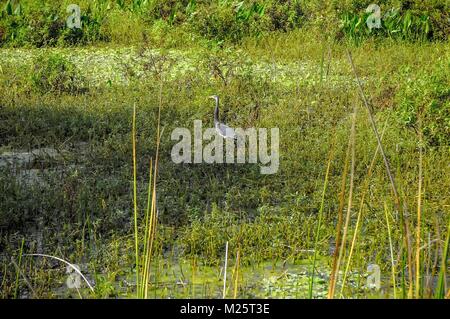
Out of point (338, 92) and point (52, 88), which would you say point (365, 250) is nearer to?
point (338, 92)

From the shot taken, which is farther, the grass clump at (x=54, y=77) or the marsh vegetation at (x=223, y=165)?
the grass clump at (x=54, y=77)

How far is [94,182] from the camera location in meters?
5.88

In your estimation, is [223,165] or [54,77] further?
[54,77]

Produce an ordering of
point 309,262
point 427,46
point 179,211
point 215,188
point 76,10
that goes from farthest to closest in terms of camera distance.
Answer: point 76,10
point 427,46
point 215,188
point 179,211
point 309,262

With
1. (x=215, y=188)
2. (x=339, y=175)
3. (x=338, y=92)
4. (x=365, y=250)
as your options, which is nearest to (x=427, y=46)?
(x=338, y=92)

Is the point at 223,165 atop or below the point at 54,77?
below

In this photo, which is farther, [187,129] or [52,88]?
[52,88]

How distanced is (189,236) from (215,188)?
3.02 ft

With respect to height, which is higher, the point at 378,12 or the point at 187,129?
the point at 378,12

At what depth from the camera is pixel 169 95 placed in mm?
7980

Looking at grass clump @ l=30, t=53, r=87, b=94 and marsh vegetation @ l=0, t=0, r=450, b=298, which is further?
grass clump @ l=30, t=53, r=87, b=94

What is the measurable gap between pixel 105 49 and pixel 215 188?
195 inches

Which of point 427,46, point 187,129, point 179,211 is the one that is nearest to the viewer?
point 179,211

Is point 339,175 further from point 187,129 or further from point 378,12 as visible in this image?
point 378,12
